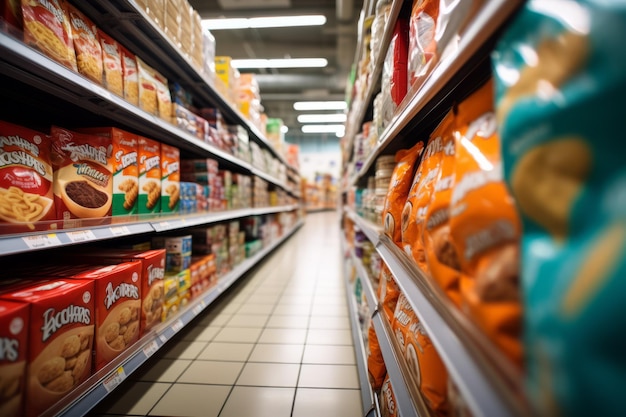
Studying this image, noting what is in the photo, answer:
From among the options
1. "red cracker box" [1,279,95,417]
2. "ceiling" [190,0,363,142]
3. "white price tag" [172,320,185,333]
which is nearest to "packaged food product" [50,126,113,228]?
"red cracker box" [1,279,95,417]

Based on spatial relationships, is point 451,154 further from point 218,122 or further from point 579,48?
point 218,122

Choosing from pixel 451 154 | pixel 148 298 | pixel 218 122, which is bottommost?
pixel 148 298

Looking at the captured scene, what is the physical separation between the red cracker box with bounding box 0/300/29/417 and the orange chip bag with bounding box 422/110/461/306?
106 centimetres

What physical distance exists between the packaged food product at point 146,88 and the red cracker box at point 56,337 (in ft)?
3.18

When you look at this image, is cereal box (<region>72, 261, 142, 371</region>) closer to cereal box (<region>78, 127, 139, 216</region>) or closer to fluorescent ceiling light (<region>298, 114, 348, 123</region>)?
cereal box (<region>78, 127, 139, 216</region>)

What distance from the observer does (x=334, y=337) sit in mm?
1985

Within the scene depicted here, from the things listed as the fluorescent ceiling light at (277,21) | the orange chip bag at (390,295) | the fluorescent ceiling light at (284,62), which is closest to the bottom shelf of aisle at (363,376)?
the orange chip bag at (390,295)

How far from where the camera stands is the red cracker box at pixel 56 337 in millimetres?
806

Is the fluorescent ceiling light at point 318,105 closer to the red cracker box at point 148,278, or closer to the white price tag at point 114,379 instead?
the red cracker box at point 148,278

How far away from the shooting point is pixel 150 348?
1.29m

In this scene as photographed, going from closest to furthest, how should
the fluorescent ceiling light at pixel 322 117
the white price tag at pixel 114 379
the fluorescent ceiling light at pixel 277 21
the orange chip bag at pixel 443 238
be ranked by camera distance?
the orange chip bag at pixel 443 238, the white price tag at pixel 114 379, the fluorescent ceiling light at pixel 277 21, the fluorescent ceiling light at pixel 322 117

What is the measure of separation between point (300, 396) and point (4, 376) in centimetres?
111

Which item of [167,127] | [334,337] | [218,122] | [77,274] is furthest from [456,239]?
[218,122]

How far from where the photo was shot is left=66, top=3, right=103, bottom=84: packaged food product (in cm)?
111
